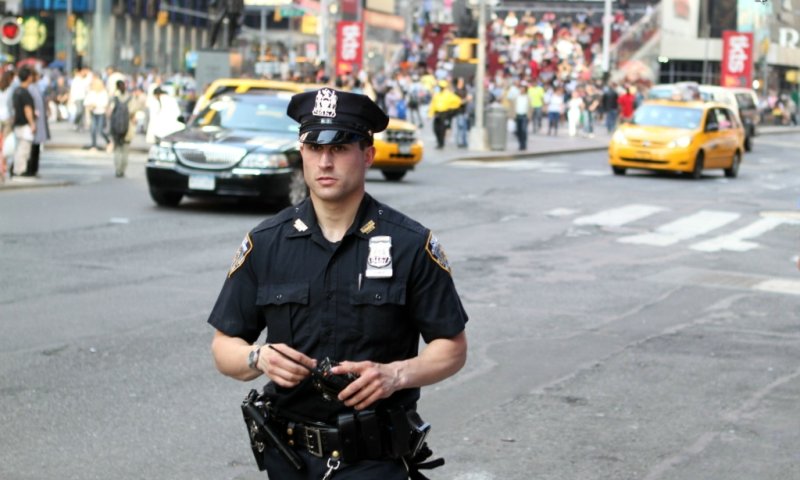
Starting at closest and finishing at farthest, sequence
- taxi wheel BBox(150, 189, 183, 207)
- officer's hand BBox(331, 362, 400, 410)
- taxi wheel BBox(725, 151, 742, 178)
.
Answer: officer's hand BBox(331, 362, 400, 410) → taxi wheel BBox(150, 189, 183, 207) → taxi wheel BBox(725, 151, 742, 178)

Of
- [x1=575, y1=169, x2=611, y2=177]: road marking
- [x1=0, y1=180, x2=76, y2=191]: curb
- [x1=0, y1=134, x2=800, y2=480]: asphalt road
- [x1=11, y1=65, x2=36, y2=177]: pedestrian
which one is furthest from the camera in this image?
[x1=575, y1=169, x2=611, y2=177]: road marking

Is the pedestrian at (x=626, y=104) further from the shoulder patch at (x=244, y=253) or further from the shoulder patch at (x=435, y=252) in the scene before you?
the shoulder patch at (x=244, y=253)

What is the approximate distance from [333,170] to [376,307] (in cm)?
39

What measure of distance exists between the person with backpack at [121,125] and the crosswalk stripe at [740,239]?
33.0 ft

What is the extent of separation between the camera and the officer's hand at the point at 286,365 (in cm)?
377

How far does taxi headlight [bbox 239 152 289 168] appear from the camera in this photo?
18281 mm

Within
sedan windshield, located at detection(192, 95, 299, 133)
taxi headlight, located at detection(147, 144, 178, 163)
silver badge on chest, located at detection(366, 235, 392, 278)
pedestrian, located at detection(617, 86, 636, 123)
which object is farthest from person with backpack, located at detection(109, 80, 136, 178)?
pedestrian, located at detection(617, 86, 636, 123)

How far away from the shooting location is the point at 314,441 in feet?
12.9

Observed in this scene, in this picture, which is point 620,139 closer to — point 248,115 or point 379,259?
point 248,115

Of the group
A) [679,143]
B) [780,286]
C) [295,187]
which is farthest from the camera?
[679,143]

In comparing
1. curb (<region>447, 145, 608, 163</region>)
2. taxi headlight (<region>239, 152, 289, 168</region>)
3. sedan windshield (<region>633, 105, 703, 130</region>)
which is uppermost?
sedan windshield (<region>633, 105, 703, 130</region>)

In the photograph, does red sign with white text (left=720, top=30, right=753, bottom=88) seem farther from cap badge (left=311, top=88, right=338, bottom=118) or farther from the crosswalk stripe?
cap badge (left=311, top=88, right=338, bottom=118)

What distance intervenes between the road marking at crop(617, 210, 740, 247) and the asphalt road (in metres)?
0.05

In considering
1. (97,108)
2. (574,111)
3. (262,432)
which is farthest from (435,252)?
(574,111)
